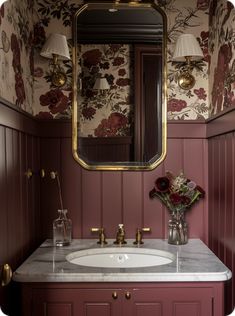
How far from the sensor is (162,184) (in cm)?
204

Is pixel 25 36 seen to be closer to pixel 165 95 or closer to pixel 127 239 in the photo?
pixel 165 95

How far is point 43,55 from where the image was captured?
2076 mm

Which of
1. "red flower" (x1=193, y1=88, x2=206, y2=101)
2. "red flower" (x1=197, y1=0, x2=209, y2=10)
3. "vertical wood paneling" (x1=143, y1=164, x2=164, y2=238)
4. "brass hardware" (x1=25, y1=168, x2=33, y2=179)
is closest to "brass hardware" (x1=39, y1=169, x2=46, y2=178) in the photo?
"brass hardware" (x1=25, y1=168, x2=33, y2=179)

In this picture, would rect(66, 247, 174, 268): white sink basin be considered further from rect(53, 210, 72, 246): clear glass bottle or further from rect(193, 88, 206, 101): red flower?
rect(193, 88, 206, 101): red flower

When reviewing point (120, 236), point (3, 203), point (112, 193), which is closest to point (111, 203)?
point (112, 193)

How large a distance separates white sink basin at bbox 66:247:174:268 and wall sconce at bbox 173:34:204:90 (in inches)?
32.8

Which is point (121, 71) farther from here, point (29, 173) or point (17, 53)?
point (29, 173)

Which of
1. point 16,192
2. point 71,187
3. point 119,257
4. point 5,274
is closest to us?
point 5,274

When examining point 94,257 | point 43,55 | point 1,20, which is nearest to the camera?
point 1,20

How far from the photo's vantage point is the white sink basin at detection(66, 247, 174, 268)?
6.18 feet

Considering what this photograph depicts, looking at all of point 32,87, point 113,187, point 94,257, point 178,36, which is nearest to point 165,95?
point 178,36

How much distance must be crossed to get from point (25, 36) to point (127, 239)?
1082 millimetres

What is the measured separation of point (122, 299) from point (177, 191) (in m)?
0.65

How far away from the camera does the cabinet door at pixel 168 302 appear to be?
156 centimetres
